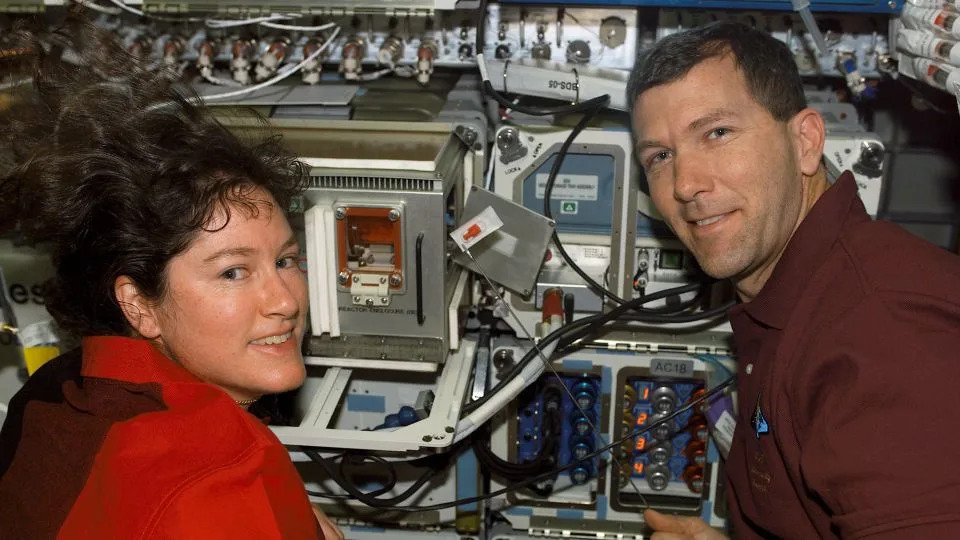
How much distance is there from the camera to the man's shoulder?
143cm

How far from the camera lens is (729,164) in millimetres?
1771

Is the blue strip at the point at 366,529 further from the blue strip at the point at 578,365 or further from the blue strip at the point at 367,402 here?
the blue strip at the point at 578,365

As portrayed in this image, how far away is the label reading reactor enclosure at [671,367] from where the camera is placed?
2336 millimetres

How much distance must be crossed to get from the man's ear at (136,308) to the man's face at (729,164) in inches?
42.0

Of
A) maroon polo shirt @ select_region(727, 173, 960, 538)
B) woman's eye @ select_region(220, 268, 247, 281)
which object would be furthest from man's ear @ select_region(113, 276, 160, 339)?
maroon polo shirt @ select_region(727, 173, 960, 538)

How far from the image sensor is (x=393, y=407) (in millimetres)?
2441

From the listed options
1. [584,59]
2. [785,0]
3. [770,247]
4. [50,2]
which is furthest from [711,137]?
[50,2]

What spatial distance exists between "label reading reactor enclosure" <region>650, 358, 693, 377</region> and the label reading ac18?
759 millimetres

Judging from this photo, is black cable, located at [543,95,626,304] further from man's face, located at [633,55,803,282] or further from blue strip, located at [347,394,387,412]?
blue strip, located at [347,394,387,412]

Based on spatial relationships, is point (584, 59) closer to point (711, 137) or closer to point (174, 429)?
point (711, 137)

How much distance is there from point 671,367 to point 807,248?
2.34 feet

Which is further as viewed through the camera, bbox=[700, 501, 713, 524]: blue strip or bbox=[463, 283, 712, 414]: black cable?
bbox=[700, 501, 713, 524]: blue strip

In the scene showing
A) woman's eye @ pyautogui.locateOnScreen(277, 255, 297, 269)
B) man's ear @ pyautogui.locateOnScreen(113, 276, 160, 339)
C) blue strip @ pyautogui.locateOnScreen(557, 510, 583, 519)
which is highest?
woman's eye @ pyautogui.locateOnScreen(277, 255, 297, 269)

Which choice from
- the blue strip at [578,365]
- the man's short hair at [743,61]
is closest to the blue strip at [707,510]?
the blue strip at [578,365]
